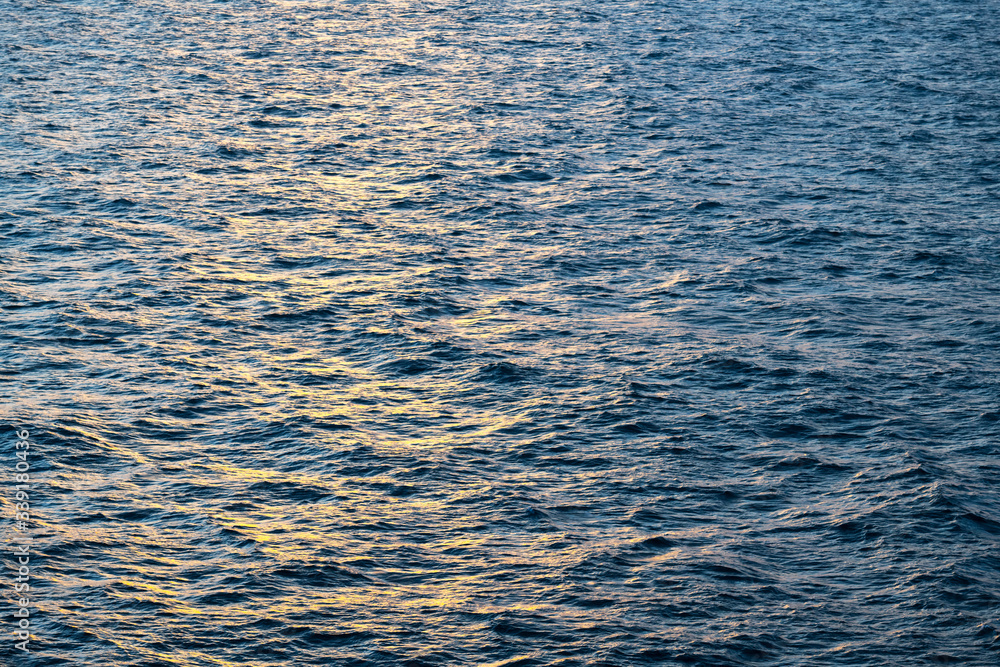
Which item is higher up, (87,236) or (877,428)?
(87,236)

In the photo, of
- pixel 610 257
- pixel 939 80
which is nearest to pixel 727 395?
pixel 610 257

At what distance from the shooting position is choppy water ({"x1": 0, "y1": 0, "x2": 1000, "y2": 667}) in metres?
19.6

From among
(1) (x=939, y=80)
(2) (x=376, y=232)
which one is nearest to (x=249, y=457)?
(2) (x=376, y=232)

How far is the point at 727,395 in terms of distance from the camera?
26.2 metres

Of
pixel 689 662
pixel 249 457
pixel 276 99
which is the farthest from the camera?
pixel 276 99

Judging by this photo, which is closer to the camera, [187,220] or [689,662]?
[689,662]

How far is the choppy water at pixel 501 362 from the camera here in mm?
19562

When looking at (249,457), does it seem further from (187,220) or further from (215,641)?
(187,220)

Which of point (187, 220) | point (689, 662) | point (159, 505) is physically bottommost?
point (689, 662)

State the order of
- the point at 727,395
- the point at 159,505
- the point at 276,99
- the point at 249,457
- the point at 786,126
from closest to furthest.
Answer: the point at 159,505 < the point at 249,457 < the point at 727,395 < the point at 786,126 < the point at 276,99

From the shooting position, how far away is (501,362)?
27.2m

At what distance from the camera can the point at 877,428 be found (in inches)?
981

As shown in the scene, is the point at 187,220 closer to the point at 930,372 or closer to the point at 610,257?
the point at 610,257

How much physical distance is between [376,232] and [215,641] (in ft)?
59.0
